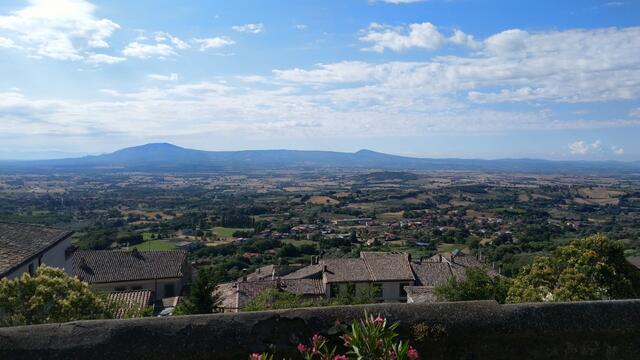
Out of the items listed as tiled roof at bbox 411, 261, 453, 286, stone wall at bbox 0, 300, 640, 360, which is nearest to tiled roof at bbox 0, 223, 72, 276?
stone wall at bbox 0, 300, 640, 360

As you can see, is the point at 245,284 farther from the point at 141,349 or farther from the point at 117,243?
the point at 117,243

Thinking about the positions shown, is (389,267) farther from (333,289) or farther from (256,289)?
(256,289)

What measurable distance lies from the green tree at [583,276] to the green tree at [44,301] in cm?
1161

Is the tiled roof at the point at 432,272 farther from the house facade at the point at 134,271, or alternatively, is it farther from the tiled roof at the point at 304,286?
the house facade at the point at 134,271

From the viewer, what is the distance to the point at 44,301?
455 inches

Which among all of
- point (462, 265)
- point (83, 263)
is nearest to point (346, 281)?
point (462, 265)

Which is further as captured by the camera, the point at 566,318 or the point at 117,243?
the point at 117,243

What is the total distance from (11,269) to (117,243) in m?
64.3

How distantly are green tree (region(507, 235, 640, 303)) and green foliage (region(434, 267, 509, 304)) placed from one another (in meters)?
6.90

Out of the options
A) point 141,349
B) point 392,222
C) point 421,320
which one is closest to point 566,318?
point 421,320

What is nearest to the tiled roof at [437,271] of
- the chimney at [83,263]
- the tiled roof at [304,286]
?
the tiled roof at [304,286]

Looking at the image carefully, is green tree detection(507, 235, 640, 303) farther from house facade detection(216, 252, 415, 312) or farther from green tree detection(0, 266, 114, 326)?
house facade detection(216, 252, 415, 312)

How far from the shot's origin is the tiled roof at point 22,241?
17062mm

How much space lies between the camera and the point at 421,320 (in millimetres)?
6434
